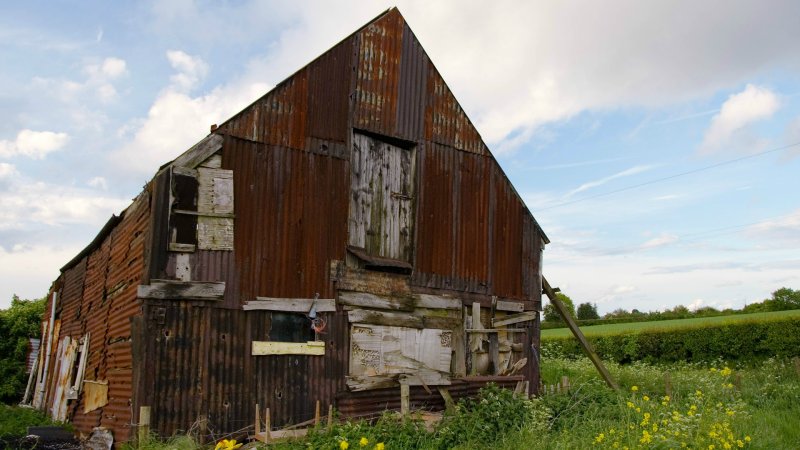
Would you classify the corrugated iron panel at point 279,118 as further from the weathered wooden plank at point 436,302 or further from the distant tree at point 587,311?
the distant tree at point 587,311

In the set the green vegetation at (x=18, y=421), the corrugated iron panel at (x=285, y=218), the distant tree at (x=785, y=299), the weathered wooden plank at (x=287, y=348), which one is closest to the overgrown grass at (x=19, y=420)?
the green vegetation at (x=18, y=421)

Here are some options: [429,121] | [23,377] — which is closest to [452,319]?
[429,121]

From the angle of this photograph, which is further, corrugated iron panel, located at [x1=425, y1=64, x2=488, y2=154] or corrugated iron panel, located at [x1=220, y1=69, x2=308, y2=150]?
corrugated iron panel, located at [x1=425, y1=64, x2=488, y2=154]

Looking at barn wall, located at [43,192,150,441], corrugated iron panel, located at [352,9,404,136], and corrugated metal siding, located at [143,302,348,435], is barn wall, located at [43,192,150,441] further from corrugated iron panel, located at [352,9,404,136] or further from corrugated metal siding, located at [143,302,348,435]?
corrugated iron panel, located at [352,9,404,136]

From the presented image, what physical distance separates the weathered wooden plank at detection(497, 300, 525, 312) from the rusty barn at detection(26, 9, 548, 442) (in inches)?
2.2

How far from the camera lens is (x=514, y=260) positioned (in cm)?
1645

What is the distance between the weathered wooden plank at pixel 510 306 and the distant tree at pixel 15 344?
17.4 m

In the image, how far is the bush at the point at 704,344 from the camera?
A: 87.7 ft

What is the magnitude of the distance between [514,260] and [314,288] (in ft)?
18.7

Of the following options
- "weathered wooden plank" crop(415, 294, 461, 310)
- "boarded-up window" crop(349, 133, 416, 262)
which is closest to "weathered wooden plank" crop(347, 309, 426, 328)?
"weathered wooden plank" crop(415, 294, 461, 310)

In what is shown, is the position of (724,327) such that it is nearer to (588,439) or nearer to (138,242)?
(588,439)

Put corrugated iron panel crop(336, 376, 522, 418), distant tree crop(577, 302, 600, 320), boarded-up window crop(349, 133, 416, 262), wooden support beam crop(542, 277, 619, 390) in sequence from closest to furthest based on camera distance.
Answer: corrugated iron panel crop(336, 376, 522, 418) < boarded-up window crop(349, 133, 416, 262) < wooden support beam crop(542, 277, 619, 390) < distant tree crop(577, 302, 600, 320)

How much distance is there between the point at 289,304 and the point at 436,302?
3.62 metres

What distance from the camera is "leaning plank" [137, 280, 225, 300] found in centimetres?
1109
